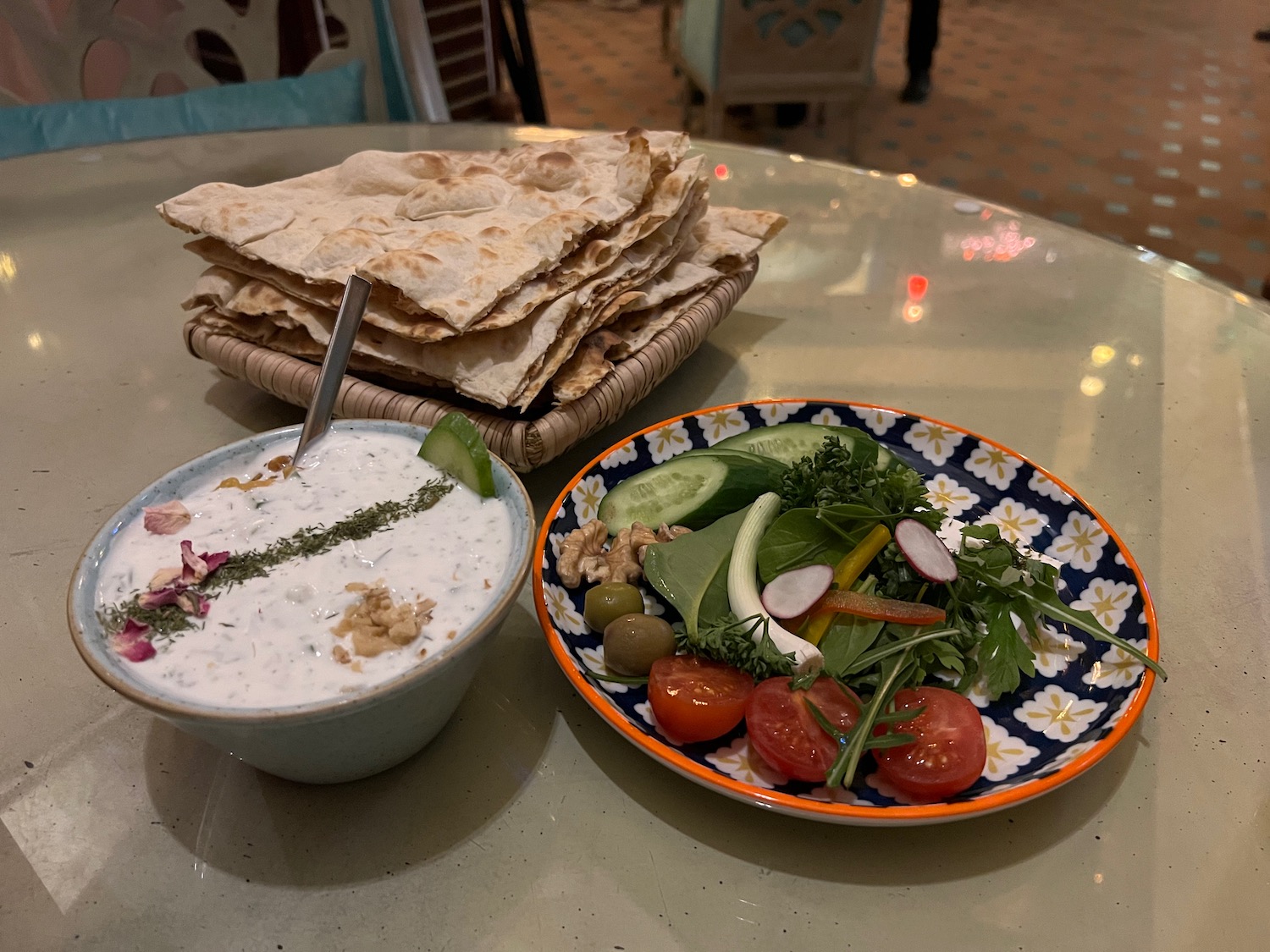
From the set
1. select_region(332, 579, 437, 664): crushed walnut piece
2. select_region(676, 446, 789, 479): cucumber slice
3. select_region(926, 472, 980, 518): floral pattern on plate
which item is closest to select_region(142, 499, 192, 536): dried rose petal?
select_region(332, 579, 437, 664): crushed walnut piece

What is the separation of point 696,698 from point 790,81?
4466 millimetres

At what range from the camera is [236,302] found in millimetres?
1368

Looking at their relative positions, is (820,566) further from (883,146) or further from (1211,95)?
(1211,95)

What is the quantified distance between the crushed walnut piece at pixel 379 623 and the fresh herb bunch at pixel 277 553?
102 mm

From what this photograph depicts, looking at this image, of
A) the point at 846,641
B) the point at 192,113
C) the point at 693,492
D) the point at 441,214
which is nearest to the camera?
the point at 846,641

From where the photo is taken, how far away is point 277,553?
3.03 ft

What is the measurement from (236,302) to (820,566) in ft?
3.24

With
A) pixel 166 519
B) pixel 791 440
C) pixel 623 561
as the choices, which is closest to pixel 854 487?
pixel 791 440

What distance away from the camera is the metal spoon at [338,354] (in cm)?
109

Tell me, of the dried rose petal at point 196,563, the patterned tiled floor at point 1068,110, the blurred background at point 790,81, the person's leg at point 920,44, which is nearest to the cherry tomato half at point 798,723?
the dried rose petal at point 196,563

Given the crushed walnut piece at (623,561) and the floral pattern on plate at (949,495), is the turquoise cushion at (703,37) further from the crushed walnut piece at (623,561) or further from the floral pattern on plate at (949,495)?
the crushed walnut piece at (623,561)

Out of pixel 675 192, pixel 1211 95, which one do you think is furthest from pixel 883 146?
pixel 675 192

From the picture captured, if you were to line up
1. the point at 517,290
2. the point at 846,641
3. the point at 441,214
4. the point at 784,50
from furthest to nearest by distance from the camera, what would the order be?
the point at 784,50 < the point at 441,214 < the point at 517,290 < the point at 846,641

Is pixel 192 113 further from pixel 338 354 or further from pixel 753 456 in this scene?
pixel 753 456
